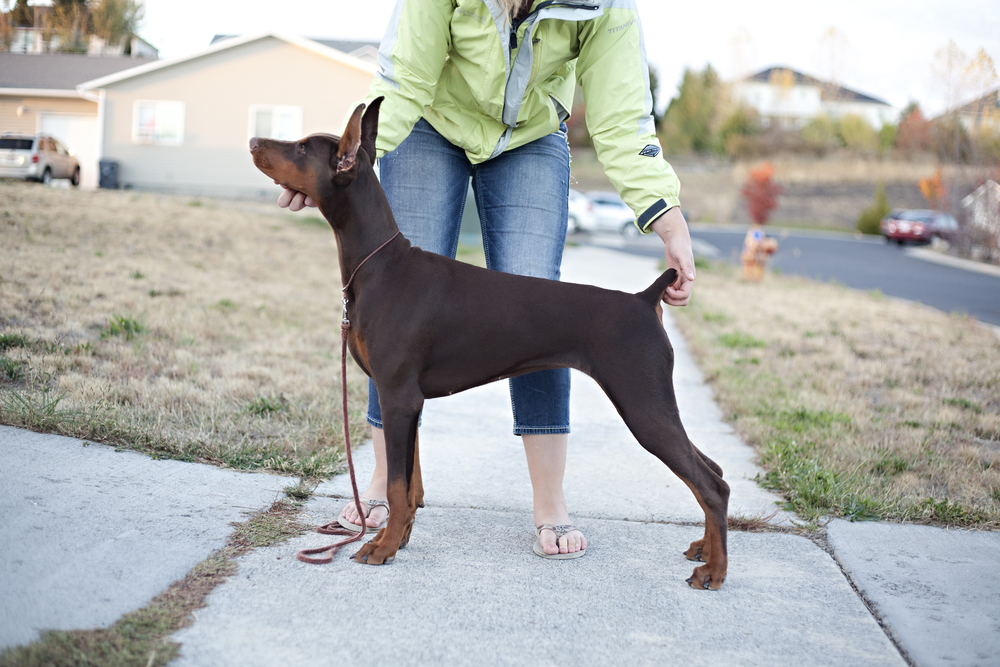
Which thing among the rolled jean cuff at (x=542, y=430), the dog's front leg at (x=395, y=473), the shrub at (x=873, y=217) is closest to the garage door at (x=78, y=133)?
the rolled jean cuff at (x=542, y=430)

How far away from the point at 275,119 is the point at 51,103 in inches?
348

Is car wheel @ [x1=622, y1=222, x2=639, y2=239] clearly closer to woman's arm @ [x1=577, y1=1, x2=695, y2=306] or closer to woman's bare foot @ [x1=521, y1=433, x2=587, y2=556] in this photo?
woman's arm @ [x1=577, y1=1, x2=695, y2=306]

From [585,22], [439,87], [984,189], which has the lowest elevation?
[439,87]

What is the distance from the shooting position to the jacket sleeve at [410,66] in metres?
2.72

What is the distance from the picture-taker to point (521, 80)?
271 cm

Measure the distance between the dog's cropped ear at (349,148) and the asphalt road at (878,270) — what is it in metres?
11.0

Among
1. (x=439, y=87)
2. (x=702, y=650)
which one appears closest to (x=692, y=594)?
(x=702, y=650)

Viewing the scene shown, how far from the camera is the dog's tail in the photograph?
2.52 m

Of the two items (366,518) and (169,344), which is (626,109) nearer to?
(366,518)

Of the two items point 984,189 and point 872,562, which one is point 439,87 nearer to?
point 872,562

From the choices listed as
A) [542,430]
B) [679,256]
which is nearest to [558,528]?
[542,430]

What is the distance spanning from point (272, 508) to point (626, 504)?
1465 millimetres

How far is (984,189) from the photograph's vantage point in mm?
25188

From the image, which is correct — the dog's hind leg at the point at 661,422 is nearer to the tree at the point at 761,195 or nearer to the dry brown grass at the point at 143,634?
the dry brown grass at the point at 143,634
